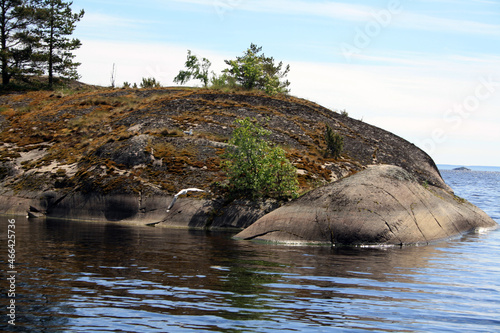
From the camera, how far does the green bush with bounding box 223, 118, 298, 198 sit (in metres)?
26.8

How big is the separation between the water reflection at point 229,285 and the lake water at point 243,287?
3 centimetres

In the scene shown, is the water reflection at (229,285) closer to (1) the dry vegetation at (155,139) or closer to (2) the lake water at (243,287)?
(2) the lake water at (243,287)

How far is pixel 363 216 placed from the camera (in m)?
21.7

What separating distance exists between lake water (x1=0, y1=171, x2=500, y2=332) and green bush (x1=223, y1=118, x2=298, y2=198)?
19.3 feet

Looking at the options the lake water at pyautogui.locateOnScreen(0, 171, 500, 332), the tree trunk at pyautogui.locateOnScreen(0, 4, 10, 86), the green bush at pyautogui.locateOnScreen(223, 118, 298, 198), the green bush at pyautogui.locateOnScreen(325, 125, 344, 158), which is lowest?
the lake water at pyautogui.locateOnScreen(0, 171, 500, 332)

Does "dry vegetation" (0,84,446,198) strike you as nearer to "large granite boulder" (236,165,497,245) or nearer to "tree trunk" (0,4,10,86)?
"large granite boulder" (236,165,497,245)

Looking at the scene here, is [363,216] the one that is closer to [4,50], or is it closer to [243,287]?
[243,287]

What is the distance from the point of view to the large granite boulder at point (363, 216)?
2162 centimetres

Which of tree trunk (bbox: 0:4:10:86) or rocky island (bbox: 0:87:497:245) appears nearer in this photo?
rocky island (bbox: 0:87:497:245)

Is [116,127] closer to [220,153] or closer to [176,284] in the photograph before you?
[220,153]

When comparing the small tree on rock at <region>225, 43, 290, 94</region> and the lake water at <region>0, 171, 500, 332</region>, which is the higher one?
the small tree on rock at <region>225, 43, 290, 94</region>

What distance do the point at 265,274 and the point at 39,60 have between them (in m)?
56.8

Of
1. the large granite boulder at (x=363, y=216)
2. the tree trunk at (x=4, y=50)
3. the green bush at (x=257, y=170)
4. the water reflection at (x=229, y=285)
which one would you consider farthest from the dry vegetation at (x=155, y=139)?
the tree trunk at (x=4, y=50)

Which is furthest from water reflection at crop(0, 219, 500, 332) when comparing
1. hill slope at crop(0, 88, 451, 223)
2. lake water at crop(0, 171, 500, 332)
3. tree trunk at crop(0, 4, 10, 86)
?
tree trunk at crop(0, 4, 10, 86)
